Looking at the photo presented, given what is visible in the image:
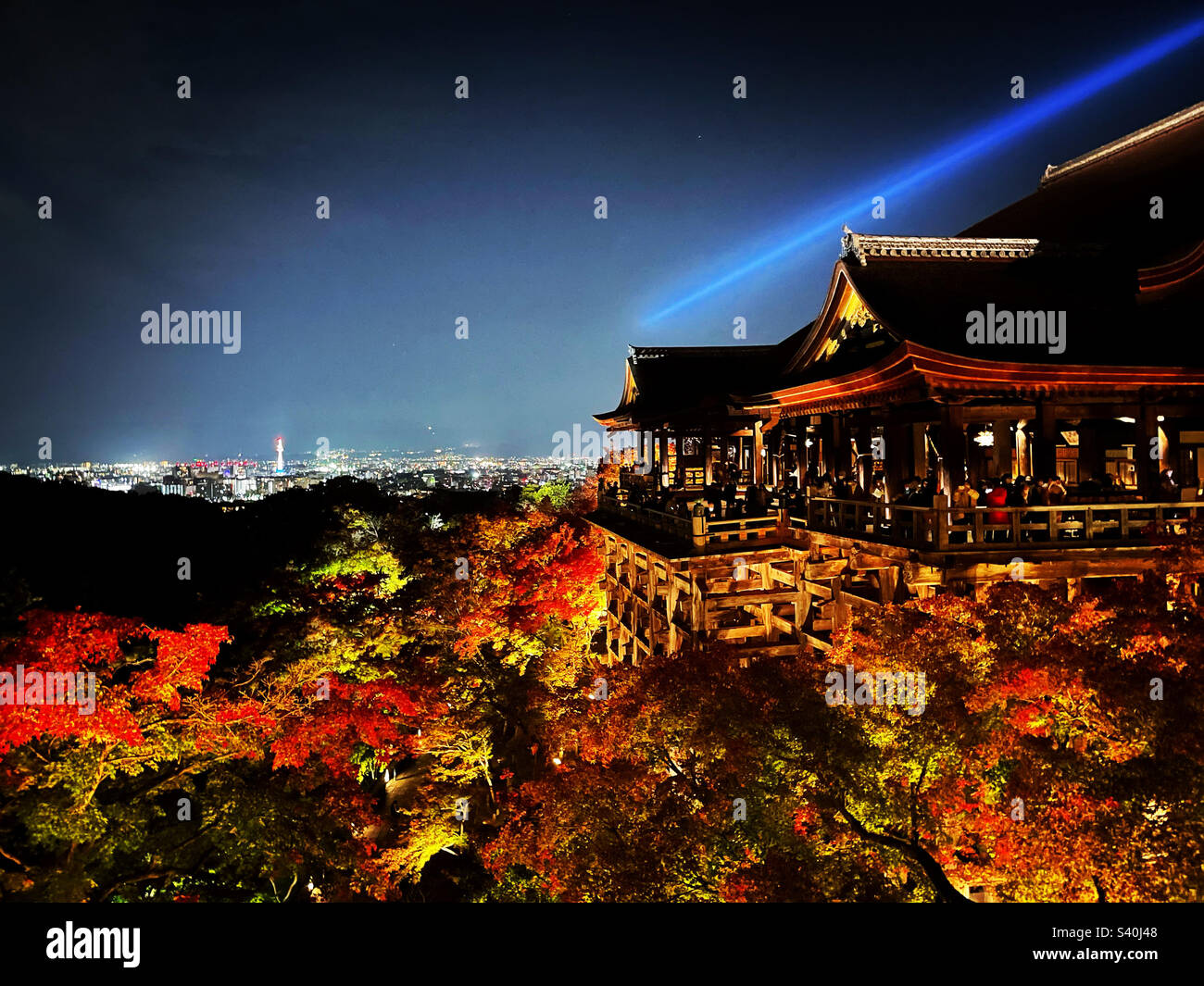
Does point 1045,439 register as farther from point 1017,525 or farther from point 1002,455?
point 1002,455

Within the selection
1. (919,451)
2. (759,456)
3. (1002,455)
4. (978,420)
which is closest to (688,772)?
(919,451)

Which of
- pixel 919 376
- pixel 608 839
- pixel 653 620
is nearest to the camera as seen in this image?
→ pixel 608 839

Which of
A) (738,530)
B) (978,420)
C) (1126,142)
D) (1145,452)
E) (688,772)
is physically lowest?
(688,772)

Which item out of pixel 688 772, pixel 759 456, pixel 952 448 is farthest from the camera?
pixel 759 456

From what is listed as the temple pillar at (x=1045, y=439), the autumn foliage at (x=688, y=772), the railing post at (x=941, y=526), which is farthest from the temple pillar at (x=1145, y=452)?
the railing post at (x=941, y=526)

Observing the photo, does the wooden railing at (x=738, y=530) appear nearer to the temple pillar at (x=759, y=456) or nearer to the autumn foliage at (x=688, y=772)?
the autumn foliage at (x=688, y=772)

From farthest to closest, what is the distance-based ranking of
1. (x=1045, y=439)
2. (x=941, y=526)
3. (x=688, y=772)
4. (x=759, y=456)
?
(x=759, y=456)
(x=1045, y=439)
(x=688, y=772)
(x=941, y=526)

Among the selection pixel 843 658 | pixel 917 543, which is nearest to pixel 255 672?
pixel 843 658

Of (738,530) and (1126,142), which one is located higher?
(1126,142)
